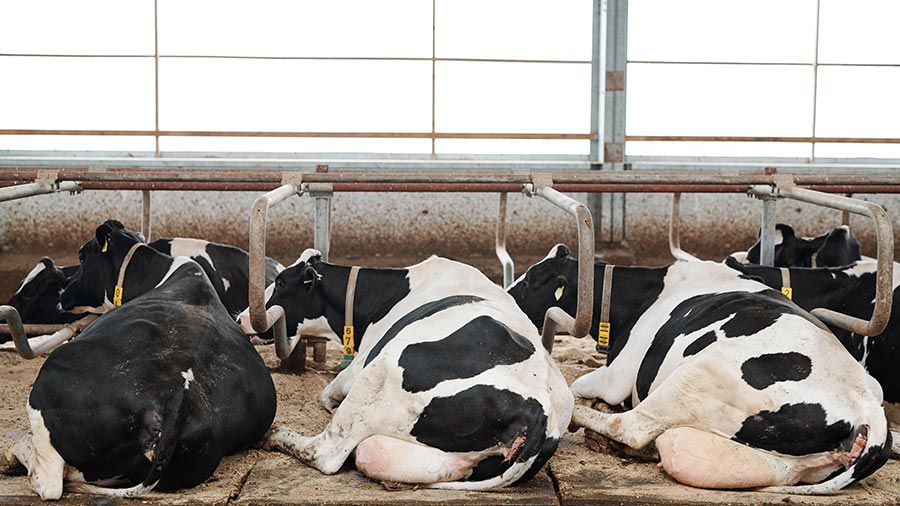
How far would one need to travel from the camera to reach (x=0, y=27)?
33.1 ft

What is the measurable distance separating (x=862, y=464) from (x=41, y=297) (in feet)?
18.3

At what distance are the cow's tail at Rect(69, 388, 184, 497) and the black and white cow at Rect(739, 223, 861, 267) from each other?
181 inches

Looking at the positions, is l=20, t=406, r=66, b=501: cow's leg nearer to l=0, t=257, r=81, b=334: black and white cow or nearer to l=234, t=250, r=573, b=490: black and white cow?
l=234, t=250, r=573, b=490: black and white cow

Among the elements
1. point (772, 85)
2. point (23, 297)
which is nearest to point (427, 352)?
point (23, 297)

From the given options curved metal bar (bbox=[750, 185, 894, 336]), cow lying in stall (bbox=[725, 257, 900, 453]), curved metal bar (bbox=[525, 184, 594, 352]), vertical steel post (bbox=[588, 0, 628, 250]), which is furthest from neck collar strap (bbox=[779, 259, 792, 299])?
vertical steel post (bbox=[588, 0, 628, 250])

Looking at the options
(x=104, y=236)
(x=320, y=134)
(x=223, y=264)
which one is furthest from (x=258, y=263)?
(x=320, y=134)

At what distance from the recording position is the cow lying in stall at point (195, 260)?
6410 mm

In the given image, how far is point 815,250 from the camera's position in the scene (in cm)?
697

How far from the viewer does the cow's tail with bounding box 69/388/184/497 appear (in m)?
3.28

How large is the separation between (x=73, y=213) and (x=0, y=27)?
7.10 ft

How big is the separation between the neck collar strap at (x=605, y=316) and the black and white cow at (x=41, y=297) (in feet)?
12.6

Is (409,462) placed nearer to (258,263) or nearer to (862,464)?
(258,263)

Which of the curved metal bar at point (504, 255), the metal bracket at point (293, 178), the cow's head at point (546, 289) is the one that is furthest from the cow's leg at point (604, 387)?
the metal bracket at point (293, 178)

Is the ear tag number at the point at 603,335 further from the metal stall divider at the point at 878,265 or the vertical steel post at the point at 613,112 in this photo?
the vertical steel post at the point at 613,112
